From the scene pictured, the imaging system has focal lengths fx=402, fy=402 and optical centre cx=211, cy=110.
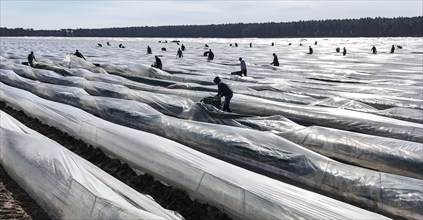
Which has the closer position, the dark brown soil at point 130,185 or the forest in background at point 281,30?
the dark brown soil at point 130,185

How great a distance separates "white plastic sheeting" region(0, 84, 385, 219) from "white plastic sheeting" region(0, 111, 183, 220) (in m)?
0.83

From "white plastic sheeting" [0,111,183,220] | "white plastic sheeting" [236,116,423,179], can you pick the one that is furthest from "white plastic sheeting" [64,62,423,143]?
"white plastic sheeting" [0,111,183,220]

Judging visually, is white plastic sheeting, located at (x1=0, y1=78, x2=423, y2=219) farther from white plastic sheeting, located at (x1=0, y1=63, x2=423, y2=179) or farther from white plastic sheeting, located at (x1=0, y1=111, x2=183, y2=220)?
white plastic sheeting, located at (x1=0, y1=111, x2=183, y2=220)

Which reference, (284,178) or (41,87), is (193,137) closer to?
(284,178)

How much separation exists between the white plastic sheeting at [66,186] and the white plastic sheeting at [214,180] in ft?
2.73

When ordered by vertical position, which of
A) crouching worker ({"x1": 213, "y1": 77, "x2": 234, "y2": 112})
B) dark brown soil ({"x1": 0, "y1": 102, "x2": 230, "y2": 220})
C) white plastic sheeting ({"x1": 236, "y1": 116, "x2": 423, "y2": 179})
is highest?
crouching worker ({"x1": 213, "y1": 77, "x2": 234, "y2": 112})

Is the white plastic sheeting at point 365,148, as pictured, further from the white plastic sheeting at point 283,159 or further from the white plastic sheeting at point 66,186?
the white plastic sheeting at point 66,186

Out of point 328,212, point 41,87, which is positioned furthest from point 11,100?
point 328,212

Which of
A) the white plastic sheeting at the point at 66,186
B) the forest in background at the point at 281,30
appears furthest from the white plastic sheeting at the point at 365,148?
the forest in background at the point at 281,30

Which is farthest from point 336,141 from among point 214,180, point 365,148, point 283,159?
point 214,180

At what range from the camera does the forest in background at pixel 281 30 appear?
102731 millimetres

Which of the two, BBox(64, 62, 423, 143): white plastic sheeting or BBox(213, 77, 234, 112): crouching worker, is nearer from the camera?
BBox(64, 62, 423, 143): white plastic sheeting

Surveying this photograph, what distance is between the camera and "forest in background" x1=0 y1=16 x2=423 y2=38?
4045 inches

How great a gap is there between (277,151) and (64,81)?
11.8m
